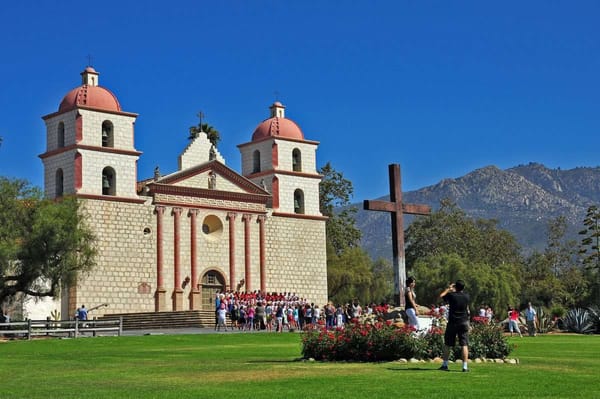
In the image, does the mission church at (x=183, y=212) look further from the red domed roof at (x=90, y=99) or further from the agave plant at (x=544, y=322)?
the agave plant at (x=544, y=322)

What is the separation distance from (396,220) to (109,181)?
101 feet

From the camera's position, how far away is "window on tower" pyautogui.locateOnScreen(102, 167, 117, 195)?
5378 centimetres

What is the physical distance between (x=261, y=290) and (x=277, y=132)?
10.1m

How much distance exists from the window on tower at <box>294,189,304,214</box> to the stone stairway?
14708 mm

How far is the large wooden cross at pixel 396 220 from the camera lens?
83.4ft

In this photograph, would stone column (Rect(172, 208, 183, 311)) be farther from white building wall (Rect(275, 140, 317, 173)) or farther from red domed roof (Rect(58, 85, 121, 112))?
white building wall (Rect(275, 140, 317, 173))

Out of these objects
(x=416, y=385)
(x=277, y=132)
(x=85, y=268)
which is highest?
(x=277, y=132)

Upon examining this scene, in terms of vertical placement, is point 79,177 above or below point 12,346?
above

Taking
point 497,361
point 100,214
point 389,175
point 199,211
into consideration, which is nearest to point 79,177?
point 100,214

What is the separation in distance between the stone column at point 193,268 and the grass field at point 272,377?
29349 mm

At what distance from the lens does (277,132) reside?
204 ft

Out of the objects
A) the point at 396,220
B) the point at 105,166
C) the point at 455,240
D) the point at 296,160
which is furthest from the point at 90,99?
the point at 455,240

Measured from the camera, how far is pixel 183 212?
Answer: 56.3 meters

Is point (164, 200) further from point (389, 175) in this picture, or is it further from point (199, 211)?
point (389, 175)
